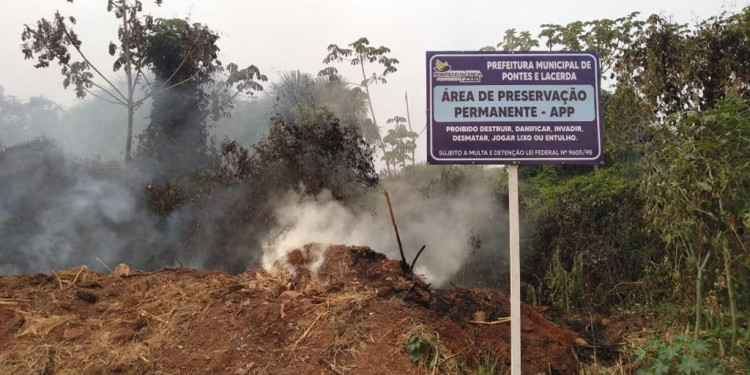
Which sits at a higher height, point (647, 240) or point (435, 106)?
point (435, 106)

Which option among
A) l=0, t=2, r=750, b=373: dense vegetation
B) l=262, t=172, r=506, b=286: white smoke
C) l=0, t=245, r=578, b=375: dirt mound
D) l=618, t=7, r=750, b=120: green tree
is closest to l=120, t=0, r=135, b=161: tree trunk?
l=0, t=2, r=750, b=373: dense vegetation

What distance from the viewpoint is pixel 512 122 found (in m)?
4.18

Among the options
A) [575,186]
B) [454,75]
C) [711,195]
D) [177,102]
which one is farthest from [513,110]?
[177,102]

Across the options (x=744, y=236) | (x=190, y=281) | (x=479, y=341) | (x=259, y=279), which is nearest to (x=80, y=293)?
(x=190, y=281)

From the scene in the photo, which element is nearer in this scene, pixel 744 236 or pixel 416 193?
pixel 744 236

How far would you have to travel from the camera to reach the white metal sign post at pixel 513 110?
4156 millimetres

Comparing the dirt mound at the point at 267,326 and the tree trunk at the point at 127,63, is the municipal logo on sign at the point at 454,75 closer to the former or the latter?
the dirt mound at the point at 267,326

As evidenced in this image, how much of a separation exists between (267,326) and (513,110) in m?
2.79

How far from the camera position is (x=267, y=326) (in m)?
5.15

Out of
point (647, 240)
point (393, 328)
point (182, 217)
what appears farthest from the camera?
point (182, 217)

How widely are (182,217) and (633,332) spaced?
7.99 metres

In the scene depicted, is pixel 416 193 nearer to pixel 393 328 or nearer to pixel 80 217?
pixel 393 328

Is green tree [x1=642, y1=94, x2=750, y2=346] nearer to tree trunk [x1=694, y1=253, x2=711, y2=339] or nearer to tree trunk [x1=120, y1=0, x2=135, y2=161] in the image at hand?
tree trunk [x1=694, y1=253, x2=711, y2=339]

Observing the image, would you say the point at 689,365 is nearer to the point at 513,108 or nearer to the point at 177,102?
the point at 513,108
